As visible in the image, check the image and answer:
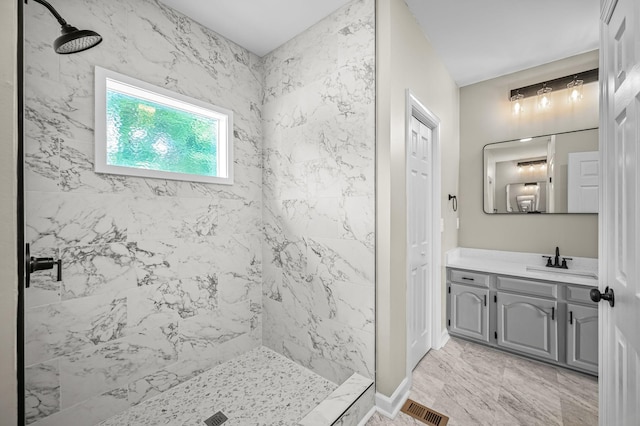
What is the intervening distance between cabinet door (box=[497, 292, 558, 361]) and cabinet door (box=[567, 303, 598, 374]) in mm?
92

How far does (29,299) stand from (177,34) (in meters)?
1.96

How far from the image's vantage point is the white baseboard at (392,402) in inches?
70.9

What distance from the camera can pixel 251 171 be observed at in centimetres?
254

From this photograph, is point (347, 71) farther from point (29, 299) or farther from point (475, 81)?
point (29, 299)

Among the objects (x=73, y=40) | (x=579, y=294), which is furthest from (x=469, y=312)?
(x=73, y=40)

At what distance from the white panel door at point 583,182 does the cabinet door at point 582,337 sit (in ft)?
3.15

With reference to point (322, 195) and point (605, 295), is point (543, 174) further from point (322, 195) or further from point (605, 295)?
point (322, 195)

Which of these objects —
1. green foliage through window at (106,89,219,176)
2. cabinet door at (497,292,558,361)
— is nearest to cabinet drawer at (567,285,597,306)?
cabinet door at (497,292,558,361)

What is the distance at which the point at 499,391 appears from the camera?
79.3 inches

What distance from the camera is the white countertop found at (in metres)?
2.29

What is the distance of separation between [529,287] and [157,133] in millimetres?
3319

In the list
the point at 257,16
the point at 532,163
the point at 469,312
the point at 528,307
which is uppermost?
the point at 257,16

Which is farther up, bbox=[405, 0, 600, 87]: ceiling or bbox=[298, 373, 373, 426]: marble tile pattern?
bbox=[405, 0, 600, 87]: ceiling

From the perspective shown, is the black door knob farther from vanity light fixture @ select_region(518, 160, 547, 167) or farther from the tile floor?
vanity light fixture @ select_region(518, 160, 547, 167)
